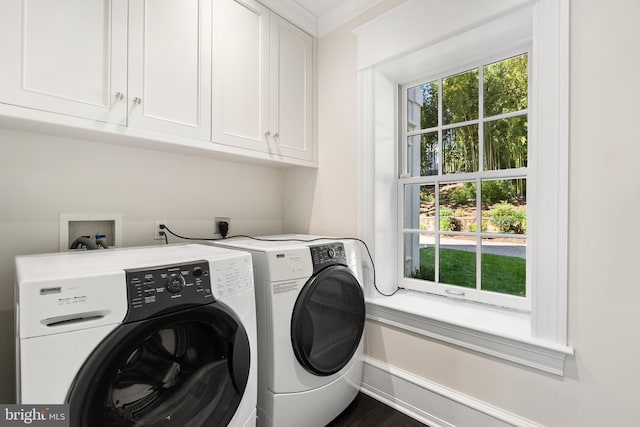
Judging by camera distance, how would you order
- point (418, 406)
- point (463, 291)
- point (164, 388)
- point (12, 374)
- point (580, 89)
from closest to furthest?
point (164, 388), point (580, 89), point (12, 374), point (418, 406), point (463, 291)

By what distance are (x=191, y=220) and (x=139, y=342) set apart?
1082mm

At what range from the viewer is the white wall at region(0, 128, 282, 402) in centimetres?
130

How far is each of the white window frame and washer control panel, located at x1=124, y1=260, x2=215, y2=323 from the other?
1118 millimetres

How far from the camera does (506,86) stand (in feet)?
5.41

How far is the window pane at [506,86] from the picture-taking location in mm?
1598

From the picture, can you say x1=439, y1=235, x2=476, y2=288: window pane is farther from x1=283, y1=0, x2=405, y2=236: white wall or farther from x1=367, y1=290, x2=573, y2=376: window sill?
x1=283, y1=0, x2=405, y2=236: white wall

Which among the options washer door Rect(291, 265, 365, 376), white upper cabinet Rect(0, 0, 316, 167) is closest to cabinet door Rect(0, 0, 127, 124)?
white upper cabinet Rect(0, 0, 316, 167)

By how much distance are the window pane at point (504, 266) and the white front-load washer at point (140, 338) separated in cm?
132

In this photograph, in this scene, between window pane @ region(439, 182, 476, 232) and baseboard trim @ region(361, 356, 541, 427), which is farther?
window pane @ region(439, 182, 476, 232)

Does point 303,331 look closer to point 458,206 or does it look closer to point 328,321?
point 328,321

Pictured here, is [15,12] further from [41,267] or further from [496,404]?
[496,404]

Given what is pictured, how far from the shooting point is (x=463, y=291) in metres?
1.77

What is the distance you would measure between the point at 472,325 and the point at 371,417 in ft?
2.49

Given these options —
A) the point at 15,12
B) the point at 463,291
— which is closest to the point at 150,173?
the point at 15,12
